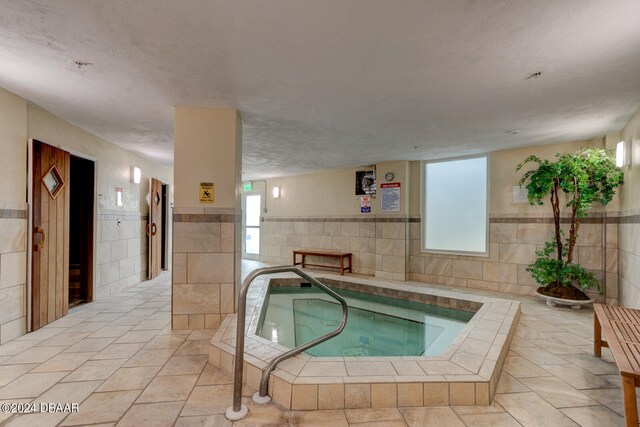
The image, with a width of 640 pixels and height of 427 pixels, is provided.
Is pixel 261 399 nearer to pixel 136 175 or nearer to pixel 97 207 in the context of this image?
pixel 97 207

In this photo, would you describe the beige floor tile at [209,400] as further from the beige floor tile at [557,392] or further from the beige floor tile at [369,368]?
the beige floor tile at [557,392]

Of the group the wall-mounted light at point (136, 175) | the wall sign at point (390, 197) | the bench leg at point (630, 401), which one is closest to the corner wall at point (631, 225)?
the bench leg at point (630, 401)

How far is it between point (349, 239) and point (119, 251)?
4491mm

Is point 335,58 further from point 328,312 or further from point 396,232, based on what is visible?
point 396,232

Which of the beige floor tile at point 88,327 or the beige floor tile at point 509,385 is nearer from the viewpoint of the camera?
the beige floor tile at point 509,385

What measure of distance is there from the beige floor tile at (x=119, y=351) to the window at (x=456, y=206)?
509 centimetres

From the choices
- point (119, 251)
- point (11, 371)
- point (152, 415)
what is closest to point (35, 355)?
point (11, 371)

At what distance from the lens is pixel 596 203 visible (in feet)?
14.8

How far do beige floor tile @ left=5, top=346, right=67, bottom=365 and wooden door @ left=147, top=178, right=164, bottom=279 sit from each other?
3.42 meters

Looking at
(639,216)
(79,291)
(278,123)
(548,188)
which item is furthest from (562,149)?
(79,291)

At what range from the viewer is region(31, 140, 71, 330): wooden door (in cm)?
329

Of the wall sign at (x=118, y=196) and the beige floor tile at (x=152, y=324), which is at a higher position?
the wall sign at (x=118, y=196)

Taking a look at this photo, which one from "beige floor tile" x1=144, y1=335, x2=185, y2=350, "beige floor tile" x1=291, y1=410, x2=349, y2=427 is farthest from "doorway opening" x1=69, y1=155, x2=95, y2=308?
"beige floor tile" x1=291, y1=410, x2=349, y2=427

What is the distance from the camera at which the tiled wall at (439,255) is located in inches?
180
